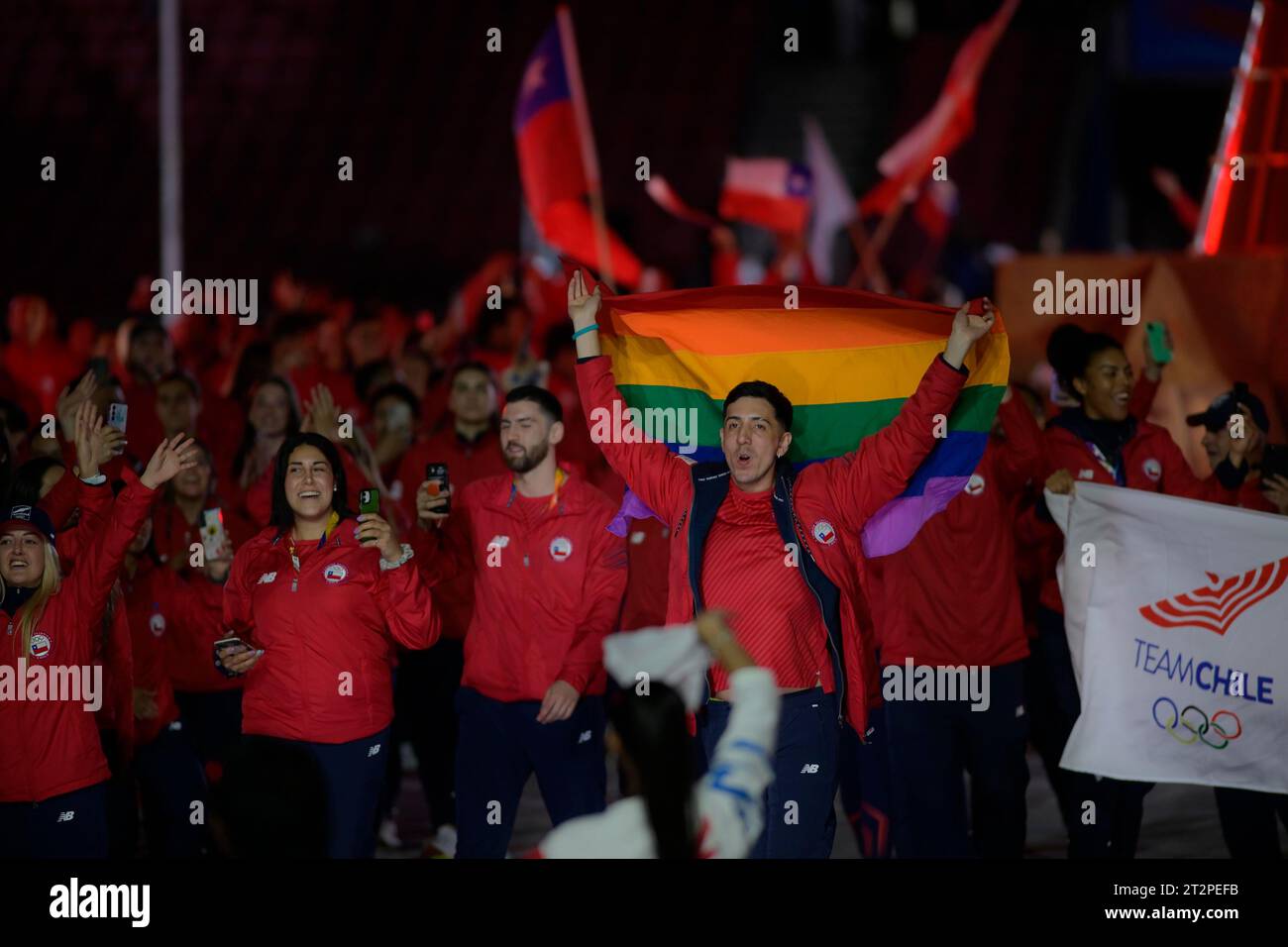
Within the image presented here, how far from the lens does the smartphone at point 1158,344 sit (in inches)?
319

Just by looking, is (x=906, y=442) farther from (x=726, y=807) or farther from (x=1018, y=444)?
(x=726, y=807)

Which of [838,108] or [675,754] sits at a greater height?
[838,108]

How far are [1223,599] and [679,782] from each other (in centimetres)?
376

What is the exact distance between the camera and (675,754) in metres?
3.88

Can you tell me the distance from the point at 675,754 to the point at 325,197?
78.2ft

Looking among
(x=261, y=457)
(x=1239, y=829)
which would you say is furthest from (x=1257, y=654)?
(x=261, y=457)

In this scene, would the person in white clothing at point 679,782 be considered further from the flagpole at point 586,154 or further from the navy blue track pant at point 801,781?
the flagpole at point 586,154

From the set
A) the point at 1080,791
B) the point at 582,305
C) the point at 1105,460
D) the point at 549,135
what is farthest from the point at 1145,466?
the point at 549,135

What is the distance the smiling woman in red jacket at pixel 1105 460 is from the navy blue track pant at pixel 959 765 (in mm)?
266

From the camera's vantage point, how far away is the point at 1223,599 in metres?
7.03

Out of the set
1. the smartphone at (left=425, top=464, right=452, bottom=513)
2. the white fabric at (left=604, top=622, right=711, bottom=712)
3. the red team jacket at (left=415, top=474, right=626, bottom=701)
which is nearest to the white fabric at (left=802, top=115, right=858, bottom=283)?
the red team jacket at (left=415, top=474, right=626, bottom=701)

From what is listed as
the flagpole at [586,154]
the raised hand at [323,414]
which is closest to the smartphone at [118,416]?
the raised hand at [323,414]

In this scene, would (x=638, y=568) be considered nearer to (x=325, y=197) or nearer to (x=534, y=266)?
(x=534, y=266)
